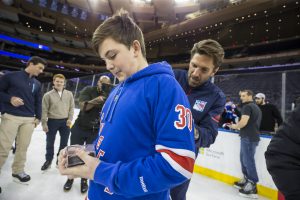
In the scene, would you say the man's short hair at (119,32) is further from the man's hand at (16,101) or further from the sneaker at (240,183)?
the sneaker at (240,183)

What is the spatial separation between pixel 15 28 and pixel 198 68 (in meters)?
24.3

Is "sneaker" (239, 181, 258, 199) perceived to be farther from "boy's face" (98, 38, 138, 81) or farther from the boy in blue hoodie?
"boy's face" (98, 38, 138, 81)

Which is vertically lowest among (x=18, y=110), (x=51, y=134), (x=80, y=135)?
(x=51, y=134)

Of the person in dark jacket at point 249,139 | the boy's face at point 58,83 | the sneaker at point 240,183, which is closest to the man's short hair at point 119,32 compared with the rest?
the person in dark jacket at point 249,139

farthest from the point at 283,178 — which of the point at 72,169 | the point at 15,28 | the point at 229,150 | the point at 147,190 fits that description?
the point at 15,28

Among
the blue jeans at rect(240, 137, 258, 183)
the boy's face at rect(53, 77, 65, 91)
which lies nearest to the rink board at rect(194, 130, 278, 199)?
the blue jeans at rect(240, 137, 258, 183)

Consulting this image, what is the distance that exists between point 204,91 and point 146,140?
818mm

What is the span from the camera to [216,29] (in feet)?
51.0

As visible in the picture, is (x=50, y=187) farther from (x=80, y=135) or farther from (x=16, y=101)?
(x=16, y=101)

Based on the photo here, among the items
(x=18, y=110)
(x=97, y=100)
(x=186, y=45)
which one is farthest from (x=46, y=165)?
(x=186, y=45)

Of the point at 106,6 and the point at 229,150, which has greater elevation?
the point at 106,6

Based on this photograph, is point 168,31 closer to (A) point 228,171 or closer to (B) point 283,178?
(A) point 228,171

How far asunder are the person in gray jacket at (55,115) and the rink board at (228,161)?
9.34 feet

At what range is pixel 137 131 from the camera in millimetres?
729
